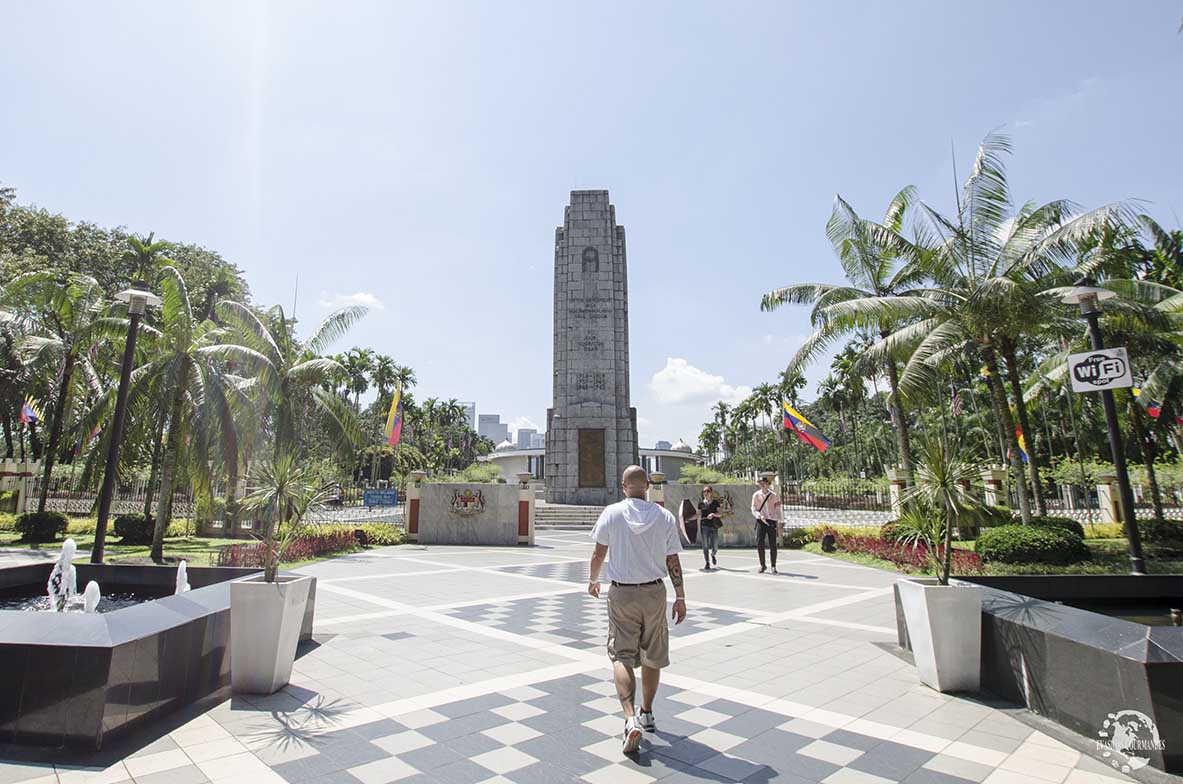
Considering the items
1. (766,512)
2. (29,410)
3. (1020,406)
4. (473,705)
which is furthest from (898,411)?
(29,410)

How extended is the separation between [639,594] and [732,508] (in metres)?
15.8

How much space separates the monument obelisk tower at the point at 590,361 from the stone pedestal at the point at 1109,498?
19.2m

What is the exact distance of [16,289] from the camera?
685 inches

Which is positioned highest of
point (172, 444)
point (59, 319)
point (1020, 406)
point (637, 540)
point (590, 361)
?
point (590, 361)

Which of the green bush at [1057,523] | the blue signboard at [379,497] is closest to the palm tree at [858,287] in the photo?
the green bush at [1057,523]

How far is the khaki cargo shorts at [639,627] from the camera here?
411cm

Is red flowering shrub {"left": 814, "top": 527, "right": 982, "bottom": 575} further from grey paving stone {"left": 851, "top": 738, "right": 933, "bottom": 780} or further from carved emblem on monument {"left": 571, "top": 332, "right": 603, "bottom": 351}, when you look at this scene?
carved emblem on monument {"left": 571, "top": 332, "right": 603, "bottom": 351}

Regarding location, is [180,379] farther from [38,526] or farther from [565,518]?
[565,518]

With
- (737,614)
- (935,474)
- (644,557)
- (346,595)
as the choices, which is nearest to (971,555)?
(737,614)

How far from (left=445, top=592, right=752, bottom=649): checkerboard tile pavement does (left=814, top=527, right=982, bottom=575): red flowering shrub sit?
3.68 m

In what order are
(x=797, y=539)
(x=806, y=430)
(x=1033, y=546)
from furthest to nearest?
(x=806, y=430) < (x=797, y=539) < (x=1033, y=546)

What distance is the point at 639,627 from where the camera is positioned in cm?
415

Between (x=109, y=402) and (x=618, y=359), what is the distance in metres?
21.1

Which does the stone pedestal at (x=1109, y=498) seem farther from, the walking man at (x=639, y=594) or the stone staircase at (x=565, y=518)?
the walking man at (x=639, y=594)
